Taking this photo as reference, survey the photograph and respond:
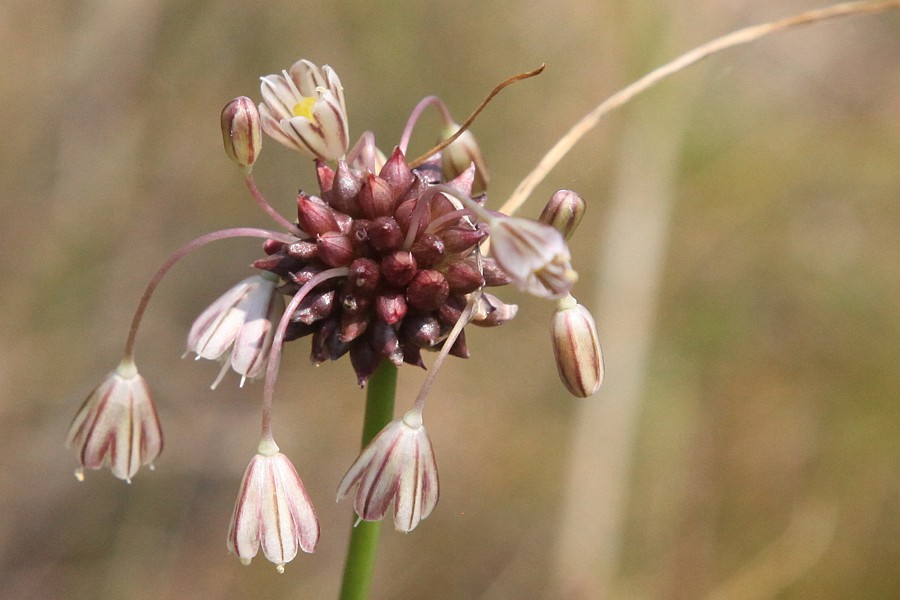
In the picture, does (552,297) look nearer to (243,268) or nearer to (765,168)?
(243,268)

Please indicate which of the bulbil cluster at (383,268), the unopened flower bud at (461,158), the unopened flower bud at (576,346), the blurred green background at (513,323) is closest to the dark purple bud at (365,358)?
the bulbil cluster at (383,268)

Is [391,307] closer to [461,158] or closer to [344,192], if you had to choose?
[344,192]

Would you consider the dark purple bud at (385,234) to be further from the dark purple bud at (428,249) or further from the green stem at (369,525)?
the green stem at (369,525)

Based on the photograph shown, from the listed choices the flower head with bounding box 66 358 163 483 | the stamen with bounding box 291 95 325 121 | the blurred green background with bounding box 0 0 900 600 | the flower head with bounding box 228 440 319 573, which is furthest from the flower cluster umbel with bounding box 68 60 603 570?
the blurred green background with bounding box 0 0 900 600

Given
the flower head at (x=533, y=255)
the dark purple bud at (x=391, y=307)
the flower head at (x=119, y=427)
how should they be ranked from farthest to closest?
the flower head at (x=119, y=427), the dark purple bud at (x=391, y=307), the flower head at (x=533, y=255)

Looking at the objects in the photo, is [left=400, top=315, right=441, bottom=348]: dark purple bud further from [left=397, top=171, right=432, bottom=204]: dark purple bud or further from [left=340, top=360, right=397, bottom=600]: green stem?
[left=397, top=171, right=432, bottom=204]: dark purple bud

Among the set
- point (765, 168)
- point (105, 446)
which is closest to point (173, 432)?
point (105, 446)

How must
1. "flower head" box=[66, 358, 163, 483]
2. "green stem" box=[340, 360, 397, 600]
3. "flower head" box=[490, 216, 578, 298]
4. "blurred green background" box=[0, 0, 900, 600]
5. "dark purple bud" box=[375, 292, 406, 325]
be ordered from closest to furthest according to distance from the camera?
"flower head" box=[490, 216, 578, 298] → "dark purple bud" box=[375, 292, 406, 325] → "green stem" box=[340, 360, 397, 600] → "flower head" box=[66, 358, 163, 483] → "blurred green background" box=[0, 0, 900, 600]

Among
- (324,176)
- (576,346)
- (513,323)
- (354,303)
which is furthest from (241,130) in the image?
(513,323)
